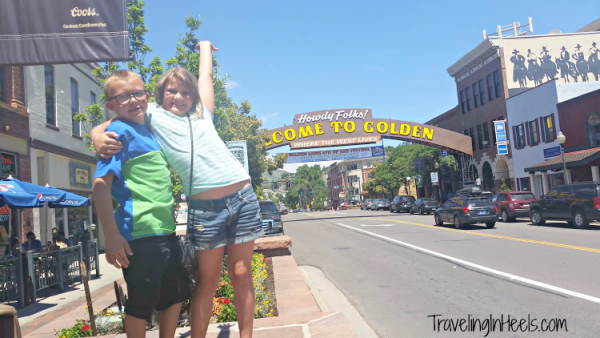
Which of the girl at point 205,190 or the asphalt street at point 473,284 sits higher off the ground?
the girl at point 205,190

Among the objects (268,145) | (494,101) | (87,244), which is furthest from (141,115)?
(494,101)

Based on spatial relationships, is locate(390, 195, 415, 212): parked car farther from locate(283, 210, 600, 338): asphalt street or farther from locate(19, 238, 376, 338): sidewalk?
locate(19, 238, 376, 338): sidewalk

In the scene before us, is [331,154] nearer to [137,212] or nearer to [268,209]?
[268,209]

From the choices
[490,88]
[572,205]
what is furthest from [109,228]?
[490,88]

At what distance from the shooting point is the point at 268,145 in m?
30.3

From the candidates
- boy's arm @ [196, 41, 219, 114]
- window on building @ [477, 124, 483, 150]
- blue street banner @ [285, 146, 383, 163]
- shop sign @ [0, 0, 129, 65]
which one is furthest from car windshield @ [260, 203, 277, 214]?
window on building @ [477, 124, 483, 150]

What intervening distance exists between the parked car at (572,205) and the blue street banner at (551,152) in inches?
344

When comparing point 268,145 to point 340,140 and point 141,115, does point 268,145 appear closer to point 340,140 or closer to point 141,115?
point 340,140

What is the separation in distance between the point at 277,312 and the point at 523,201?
20043 millimetres

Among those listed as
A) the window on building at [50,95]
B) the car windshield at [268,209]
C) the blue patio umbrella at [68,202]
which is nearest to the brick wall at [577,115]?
the car windshield at [268,209]

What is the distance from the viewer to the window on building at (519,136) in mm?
30453

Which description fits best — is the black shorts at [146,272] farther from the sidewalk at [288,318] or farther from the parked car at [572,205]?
the parked car at [572,205]

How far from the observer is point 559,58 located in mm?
34062

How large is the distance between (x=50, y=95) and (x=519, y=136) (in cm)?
2808
